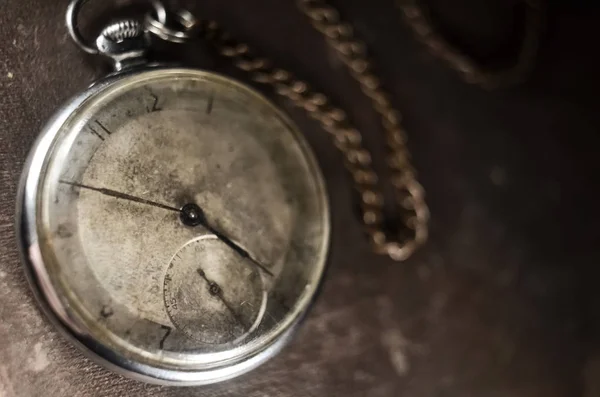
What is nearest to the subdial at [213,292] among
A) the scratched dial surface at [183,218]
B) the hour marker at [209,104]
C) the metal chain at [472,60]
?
the scratched dial surface at [183,218]

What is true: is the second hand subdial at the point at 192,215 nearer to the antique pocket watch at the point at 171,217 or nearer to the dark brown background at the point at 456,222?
the antique pocket watch at the point at 171,217

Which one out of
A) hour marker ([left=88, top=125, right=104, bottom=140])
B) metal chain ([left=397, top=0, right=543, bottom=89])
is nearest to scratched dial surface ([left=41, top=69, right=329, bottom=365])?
hour marker ([left=88, top=125, right=104, bottom=140])

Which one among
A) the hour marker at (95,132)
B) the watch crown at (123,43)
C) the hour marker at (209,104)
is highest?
the watch crown at (123,43)

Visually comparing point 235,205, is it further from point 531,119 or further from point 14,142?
point 531,119

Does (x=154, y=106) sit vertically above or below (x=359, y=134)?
above

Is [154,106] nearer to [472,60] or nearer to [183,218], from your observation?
[183,218]

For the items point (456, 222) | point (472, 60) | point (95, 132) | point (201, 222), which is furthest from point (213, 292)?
point (472, 60)

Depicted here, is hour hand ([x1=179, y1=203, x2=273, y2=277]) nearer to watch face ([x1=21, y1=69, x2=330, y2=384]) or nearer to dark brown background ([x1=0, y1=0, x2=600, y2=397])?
watch face ([x1=21, y1=69, x2=330, y2=384])

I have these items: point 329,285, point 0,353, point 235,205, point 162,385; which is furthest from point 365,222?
point 0,353
